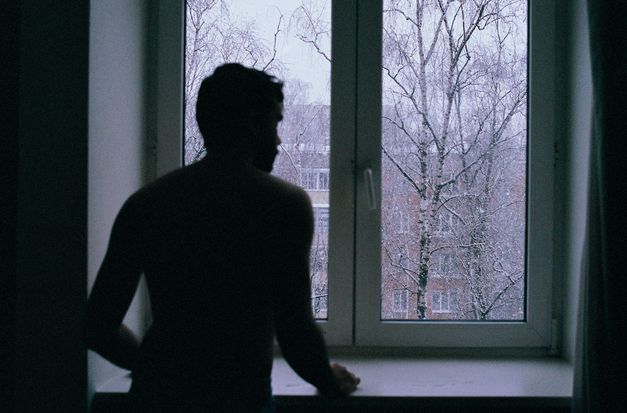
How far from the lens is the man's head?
1.13 m

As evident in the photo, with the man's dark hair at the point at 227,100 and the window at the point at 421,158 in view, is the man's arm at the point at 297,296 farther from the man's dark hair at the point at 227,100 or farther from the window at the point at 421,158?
the window at the point at 421,158

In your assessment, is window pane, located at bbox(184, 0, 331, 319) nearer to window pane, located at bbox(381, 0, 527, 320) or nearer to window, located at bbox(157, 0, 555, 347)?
window, located at bbox(157, 0, 555, 347)

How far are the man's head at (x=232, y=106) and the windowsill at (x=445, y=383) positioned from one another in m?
0.68

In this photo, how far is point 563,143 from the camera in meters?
1.85

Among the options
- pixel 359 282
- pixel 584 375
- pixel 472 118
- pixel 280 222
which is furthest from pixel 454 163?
pixel 280 222

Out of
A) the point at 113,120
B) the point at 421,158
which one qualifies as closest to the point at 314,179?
the point at 421,158

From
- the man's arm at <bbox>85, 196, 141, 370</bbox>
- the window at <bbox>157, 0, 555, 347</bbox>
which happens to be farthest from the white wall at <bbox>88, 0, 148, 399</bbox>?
the man's arm at <bbox>85, 196, 141, 370</bbox>

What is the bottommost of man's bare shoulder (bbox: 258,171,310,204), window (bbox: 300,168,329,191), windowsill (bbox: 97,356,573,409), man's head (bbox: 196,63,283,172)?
windowsill (bbox: 97,356,573,409)

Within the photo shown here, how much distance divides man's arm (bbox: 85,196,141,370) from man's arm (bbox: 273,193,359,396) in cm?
27

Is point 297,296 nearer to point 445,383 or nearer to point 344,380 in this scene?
point 344,380

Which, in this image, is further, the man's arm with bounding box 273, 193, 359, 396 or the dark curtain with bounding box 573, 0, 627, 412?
the dark curtain with bounding box 573, 0, 627, 412

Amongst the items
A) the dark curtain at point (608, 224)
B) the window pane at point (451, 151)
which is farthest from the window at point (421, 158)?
the dark curtain at point (608, 224)

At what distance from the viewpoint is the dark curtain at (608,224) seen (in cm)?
129
